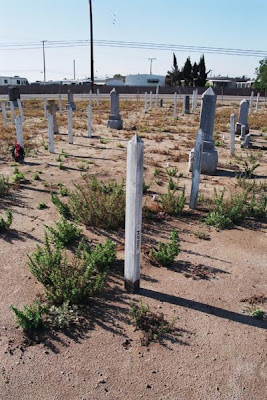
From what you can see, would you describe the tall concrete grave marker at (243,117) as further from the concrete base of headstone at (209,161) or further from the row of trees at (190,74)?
the row of trees at (190,74)

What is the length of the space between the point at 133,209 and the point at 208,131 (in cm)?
578

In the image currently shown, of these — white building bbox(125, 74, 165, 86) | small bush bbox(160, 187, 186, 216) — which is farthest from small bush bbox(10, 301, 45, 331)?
white building bbox(125, 74, 165, 86)

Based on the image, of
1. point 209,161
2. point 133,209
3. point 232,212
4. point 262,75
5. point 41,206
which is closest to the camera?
point 133,209

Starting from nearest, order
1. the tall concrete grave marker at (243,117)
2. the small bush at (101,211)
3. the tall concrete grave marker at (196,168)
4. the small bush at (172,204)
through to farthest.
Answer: the small bush at (101,211) < the small bush at (172,204) < the tall concrete grave marker at (196,168) < the tall concrete grave marker at (243,117)

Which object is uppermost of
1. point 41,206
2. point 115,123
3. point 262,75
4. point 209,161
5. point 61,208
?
point 262,75

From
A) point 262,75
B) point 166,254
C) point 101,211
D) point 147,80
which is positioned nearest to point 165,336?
point 166,254

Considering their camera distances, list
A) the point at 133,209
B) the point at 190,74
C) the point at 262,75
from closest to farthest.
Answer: the point at 133,209, the point at 262,75, the point at 190,74

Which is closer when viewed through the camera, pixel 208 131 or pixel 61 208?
pixel 61 208

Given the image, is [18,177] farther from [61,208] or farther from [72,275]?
[72,275]

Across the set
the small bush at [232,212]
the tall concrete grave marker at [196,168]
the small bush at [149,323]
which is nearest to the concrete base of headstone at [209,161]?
the tall concrete grave marker at [196,168]

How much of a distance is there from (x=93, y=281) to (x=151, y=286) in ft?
2.26

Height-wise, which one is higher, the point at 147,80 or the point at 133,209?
the point at 147,80

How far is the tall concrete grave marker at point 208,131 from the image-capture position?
8539 millimetres

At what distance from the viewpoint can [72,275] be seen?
3.97 meters
